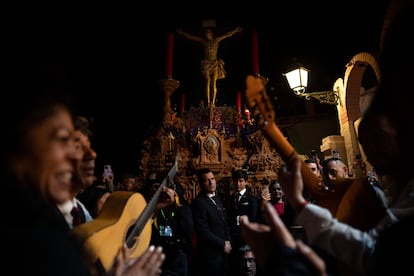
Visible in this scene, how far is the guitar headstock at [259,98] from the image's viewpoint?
5.25ft

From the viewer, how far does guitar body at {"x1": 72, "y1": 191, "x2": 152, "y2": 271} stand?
1.61 metres

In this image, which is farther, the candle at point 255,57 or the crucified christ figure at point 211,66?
the crucified christ figure at point 211,66

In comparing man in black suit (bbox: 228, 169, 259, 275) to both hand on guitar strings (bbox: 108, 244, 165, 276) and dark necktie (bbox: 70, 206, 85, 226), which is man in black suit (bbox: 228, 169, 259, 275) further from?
hand on guitar strings (bbox: 108, 244, 165, 276)

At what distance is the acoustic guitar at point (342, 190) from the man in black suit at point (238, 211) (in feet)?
8.84

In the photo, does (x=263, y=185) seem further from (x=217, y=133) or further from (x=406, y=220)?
(x=406, y=220)

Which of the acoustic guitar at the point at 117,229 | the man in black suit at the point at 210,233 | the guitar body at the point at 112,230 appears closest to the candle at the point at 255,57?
the man in black suit at the point at 210,233

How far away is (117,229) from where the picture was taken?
6.01 feet

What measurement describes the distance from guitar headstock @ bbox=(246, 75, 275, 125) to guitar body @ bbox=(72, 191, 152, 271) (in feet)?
3.48

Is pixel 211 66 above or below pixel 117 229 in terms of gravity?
above

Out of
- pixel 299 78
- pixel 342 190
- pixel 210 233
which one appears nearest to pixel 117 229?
pixel 342 190

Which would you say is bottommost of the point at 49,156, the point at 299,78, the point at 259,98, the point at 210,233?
the point at 210,233

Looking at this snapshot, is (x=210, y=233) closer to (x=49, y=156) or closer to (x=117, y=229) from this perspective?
(x=117, y=229)

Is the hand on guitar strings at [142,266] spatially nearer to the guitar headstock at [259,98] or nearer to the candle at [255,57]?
the guitar headstock at [259,98]

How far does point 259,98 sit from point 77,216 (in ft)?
4.76
